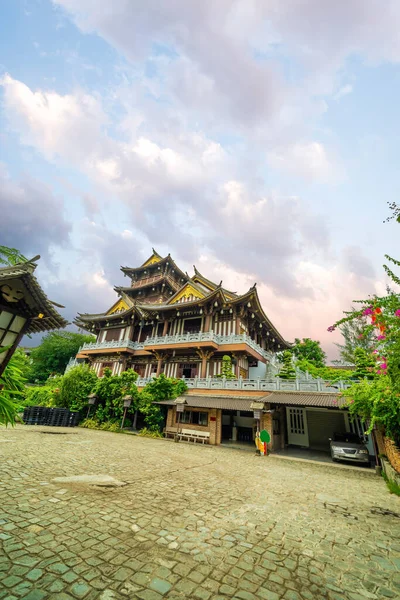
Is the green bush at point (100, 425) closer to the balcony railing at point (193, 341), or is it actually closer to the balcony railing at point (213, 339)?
the balcony railing at point (193, 341)

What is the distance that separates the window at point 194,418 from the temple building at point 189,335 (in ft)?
13.4

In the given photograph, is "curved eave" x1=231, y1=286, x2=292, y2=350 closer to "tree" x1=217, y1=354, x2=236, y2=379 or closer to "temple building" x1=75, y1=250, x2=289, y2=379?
"temple building" x1=75, y1=250, x2=289, y2=379

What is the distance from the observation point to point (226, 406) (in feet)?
46.6

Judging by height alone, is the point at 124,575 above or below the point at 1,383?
below

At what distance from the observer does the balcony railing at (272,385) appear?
1369 centimetres

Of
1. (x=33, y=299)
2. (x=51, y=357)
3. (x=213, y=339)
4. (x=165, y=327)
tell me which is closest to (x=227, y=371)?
(x=213, y=339)

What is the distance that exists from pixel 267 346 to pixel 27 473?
2450 cm

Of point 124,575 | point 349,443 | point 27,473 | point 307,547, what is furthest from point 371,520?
point 349,443

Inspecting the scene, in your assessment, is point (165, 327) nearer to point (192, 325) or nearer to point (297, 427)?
point (192, 325)

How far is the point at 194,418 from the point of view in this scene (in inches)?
646

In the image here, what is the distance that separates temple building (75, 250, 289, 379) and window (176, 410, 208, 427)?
13.4 feet

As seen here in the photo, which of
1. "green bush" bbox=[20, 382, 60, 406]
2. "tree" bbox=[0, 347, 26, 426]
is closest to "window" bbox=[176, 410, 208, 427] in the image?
"green bush" bbox=[20, 382, 60, 406]

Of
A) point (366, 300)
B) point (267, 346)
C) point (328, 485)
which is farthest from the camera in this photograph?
point (267, 346)

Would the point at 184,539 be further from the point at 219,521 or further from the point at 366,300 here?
the point at 366,300
